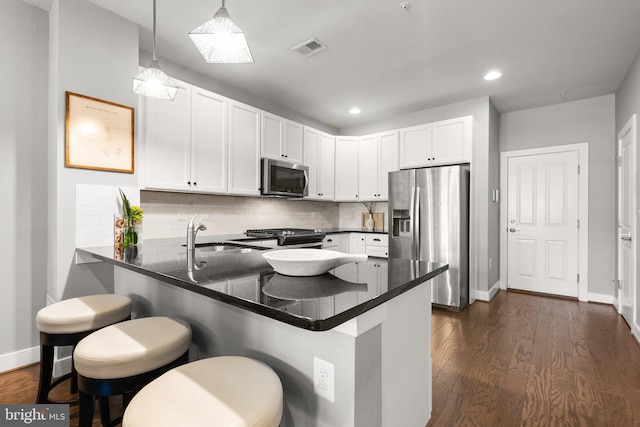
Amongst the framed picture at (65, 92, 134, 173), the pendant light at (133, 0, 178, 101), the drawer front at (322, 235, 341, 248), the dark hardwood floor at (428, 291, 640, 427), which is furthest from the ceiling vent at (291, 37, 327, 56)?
the dark hardwood floor at (428, 291, 640, 427)

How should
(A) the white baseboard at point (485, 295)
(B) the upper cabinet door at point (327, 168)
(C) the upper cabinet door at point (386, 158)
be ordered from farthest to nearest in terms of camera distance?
(B) the upper cabinet door at point (327, 168)
(C) the upper cabinet door at point (386, 158)
(A) the white baseboard at point (485, 295)

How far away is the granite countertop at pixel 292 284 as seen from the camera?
0.83 metres

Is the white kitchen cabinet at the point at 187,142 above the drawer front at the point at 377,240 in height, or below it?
above

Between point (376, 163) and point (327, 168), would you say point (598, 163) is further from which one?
point (327, 168)

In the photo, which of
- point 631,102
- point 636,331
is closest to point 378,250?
point 636,331

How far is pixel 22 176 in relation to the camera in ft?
7.69

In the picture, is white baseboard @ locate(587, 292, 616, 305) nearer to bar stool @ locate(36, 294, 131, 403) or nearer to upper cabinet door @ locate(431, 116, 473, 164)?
upper cabinet door @ locate(431, 116, 473, 164)

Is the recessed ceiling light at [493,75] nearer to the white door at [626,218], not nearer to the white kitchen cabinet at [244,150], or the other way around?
the white door at [626,218]

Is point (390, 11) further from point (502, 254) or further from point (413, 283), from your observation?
point (502, 254)

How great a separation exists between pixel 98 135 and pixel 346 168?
337 cm

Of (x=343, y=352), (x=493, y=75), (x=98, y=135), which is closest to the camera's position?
(x=343, y=352)

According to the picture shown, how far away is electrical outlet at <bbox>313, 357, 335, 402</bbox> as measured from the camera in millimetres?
1028

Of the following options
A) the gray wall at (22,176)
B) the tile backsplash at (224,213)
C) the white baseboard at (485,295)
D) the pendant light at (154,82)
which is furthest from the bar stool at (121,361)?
the white baseboard at (485,295)

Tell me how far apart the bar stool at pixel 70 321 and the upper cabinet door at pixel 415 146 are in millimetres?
3750
